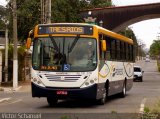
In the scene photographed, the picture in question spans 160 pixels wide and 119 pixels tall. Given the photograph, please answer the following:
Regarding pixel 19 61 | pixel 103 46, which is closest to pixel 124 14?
pixel 19 61

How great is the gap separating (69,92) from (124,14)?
38891mm

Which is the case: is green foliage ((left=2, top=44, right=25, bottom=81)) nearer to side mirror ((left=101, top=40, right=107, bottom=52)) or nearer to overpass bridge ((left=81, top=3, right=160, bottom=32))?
overpass bridge ((left=81, top=3, right=160, bottom=32))

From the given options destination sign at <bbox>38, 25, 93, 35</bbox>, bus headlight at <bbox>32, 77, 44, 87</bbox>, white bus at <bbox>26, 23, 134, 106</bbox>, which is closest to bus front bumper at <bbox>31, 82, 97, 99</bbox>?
white bus at <bbox>26, 23, 134, 106</bbox>

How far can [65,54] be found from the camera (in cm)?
1902

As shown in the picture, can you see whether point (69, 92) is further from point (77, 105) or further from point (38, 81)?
point (77, 105)

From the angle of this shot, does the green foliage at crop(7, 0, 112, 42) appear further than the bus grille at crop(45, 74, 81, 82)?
Yes

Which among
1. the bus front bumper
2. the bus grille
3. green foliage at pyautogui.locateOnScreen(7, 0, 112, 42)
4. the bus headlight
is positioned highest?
green foliage at pyautogui.locateOnScreen(7, 0, 112, 42)

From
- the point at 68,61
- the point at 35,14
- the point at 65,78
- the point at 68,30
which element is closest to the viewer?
the point at 65,78

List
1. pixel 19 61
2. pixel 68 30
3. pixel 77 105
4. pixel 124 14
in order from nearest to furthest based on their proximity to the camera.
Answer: pixel 68 30, pixel 77 105, pixel 19 61, pixel 124 14

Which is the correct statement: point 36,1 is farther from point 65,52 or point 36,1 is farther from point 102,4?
point 65,52

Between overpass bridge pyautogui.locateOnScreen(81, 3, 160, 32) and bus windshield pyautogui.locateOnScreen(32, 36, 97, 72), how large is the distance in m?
36.4

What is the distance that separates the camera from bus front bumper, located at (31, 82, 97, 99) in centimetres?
1872

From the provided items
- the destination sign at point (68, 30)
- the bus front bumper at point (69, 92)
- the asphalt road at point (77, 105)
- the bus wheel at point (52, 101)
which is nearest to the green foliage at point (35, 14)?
the asphalt road at point (77, 105)

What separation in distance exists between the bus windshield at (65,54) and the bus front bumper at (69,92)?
72cm
